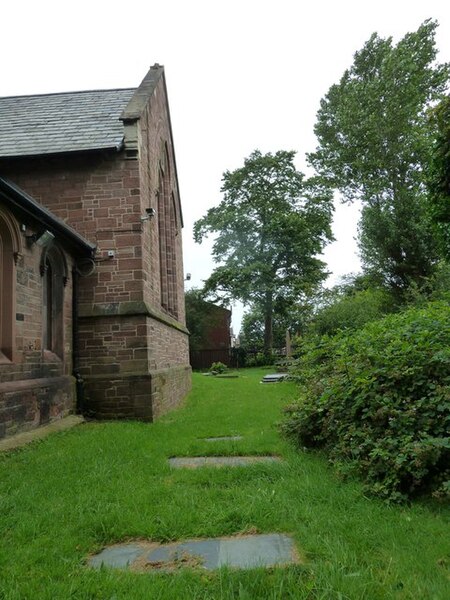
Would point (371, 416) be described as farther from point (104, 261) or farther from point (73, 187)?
point (73, 187)

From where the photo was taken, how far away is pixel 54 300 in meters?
8.59

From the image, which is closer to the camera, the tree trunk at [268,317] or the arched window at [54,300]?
the arched window at [54,300]

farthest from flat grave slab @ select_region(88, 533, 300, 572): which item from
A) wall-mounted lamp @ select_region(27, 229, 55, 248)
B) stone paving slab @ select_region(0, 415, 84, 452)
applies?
wall-mounted lamp @ select_region(27, 229, 55, 248)

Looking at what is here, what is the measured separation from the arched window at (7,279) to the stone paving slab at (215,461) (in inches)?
125

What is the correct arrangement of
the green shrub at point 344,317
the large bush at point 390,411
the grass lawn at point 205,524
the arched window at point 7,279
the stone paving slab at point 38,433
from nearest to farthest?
1. the grass lawn at point 205,524
2. the large bush at point 390,411
3. the stone paving slab at point 38,433
4. the arched window at point 7,279
5. the green shrub at point 344,317

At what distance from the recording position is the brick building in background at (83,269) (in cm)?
711

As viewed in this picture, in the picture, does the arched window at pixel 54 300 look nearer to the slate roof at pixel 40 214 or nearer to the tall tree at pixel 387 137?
the slate roof at pixel 40 214

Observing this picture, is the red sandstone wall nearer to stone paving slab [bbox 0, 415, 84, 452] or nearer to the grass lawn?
stone paving slab [bbox 0, 415, 84, 452]

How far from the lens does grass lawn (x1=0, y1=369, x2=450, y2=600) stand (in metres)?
2.31

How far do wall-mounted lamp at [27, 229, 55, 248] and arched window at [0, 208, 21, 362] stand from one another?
36 centimetres

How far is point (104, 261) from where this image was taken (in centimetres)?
Answer: 958

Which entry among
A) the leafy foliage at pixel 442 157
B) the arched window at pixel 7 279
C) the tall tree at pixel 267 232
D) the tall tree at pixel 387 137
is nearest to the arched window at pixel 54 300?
the arched window at pixel 7 279

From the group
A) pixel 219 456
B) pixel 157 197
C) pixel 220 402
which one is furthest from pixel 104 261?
pixel 219 456

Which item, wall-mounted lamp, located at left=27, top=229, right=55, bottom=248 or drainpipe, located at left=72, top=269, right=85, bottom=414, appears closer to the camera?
wall-mounted lamp, located at left=27, top=229, right=55, bottom=248
